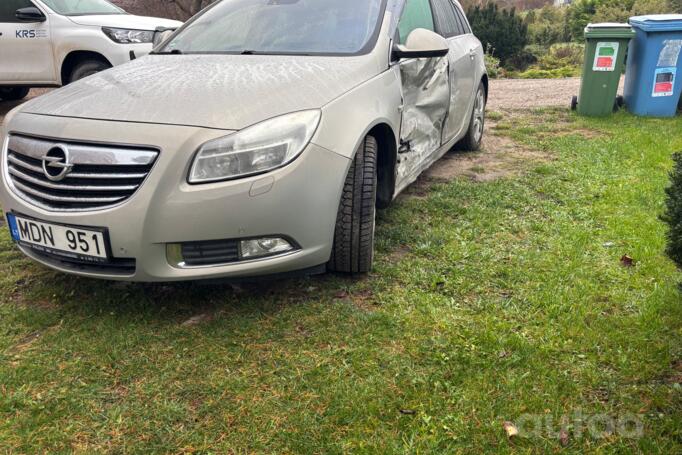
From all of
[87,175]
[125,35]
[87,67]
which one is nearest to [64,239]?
[87,175]

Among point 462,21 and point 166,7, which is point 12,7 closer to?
point 462,21

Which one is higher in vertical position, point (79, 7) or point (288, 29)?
point (79, 7)

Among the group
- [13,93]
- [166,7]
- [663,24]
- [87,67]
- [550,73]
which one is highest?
[166,7]

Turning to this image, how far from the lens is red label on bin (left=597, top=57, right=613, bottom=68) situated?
726 centimetres

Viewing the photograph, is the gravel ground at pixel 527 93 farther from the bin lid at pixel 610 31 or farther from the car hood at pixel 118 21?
the car hood at pixel 118 21

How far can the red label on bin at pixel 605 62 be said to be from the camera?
23.8 ft

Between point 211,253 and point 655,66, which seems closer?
point 211,253

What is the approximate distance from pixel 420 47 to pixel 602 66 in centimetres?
493

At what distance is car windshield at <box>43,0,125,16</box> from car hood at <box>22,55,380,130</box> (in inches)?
179

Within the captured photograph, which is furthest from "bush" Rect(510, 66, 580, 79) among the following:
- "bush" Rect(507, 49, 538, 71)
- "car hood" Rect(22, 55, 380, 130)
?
"car hood" Rect(22, 55, 380, 130)

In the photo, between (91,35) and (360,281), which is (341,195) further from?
(91,35)

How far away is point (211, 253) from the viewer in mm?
2531

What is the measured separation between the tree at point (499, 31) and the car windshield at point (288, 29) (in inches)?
465

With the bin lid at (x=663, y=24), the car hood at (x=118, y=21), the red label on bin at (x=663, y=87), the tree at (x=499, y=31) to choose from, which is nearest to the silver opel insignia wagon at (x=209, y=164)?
the car hood at (x=118, y=21)
